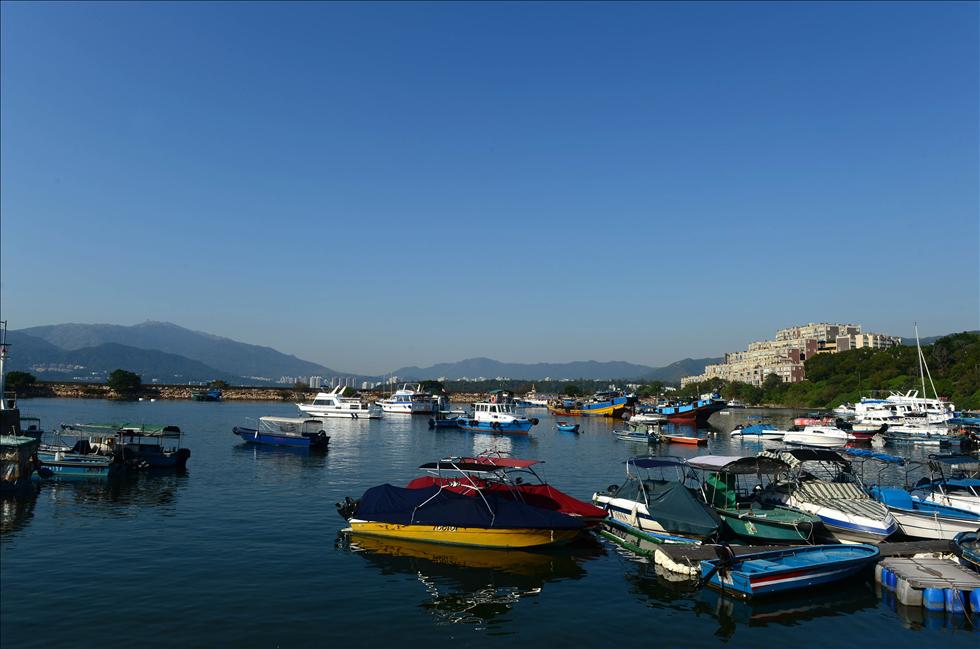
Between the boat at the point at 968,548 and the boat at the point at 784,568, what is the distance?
245 centimetres

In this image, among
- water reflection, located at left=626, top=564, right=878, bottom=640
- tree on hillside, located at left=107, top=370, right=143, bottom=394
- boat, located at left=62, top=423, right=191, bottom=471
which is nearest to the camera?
water reflection, located at left=626, top=564, right=878, bottom=640

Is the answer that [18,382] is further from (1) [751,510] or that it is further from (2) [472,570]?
(1) [751,510]

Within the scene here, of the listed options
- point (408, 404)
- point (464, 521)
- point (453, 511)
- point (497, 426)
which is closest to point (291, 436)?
point (497, 426)

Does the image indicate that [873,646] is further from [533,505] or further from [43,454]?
[43,454]

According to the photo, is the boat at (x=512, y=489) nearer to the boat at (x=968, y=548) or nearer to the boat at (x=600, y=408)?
the boat at (x=968, y=548)

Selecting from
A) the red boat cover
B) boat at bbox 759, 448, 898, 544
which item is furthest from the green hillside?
the red boat cover

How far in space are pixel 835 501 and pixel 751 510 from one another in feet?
12.5

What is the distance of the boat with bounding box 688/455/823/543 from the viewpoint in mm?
23297

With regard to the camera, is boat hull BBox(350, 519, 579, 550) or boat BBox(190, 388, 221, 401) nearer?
boat hull BBox(350, 519, 579, 550)

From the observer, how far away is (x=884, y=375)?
133m

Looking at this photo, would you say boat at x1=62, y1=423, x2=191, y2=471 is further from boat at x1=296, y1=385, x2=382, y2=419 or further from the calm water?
boat at x1=296, y1=385, x2=382, y2=419

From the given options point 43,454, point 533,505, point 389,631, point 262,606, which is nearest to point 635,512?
point 533,505

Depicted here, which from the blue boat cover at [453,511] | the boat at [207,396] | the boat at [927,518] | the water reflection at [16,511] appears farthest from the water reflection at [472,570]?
the boat at [207,396]

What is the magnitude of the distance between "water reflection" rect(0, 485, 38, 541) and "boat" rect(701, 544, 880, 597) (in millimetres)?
27173
